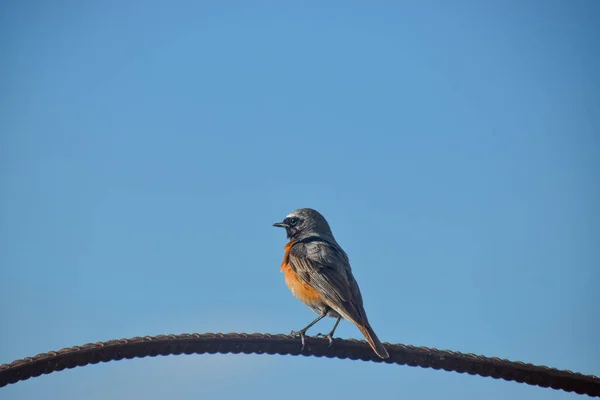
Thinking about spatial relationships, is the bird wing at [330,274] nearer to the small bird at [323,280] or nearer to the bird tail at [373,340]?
the small bird at [323,280]

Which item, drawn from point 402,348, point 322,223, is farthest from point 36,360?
→ point 322,223

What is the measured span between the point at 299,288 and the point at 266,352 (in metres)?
4.68

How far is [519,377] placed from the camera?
469 centimetres

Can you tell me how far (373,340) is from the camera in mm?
6684

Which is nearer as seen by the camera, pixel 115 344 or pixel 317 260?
pixel 115 344

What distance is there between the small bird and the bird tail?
17 millimetres

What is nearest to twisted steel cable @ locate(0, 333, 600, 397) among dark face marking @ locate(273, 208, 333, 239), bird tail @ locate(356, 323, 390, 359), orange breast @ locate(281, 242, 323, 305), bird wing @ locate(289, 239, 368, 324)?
bird tail @ locate(356, 323, 390, 359)

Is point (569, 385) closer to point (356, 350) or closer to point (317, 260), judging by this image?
point (356, 350)

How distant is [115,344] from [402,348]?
1.96 metres

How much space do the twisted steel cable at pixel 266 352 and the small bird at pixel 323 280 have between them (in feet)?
9.09

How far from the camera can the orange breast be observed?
9.37m

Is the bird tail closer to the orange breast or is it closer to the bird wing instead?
the bird wing

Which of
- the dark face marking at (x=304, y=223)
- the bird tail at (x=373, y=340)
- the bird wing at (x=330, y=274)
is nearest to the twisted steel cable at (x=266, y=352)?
the bird tail at (x=373, y=340)

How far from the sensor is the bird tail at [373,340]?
17.3 ft
